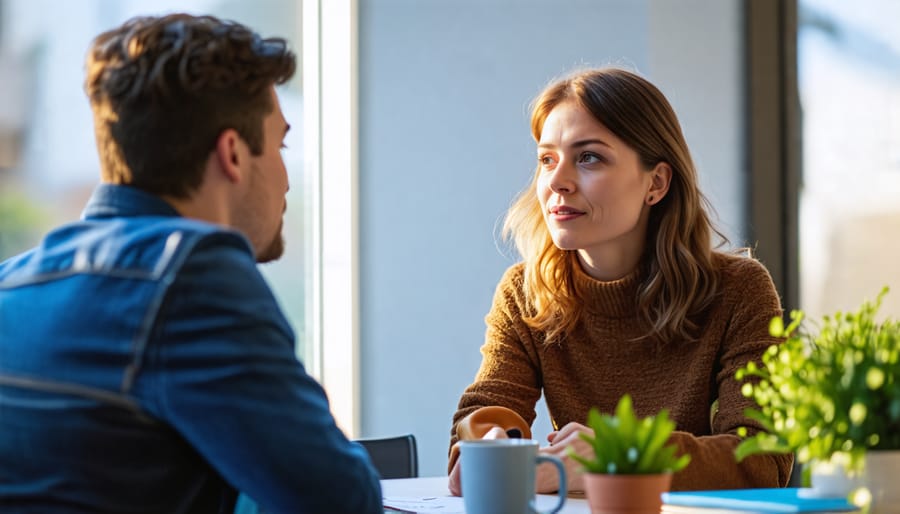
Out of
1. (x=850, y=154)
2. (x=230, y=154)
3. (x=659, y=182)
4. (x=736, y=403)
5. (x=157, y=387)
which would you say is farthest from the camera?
(x=850, y=154)

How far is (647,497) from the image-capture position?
112 cm

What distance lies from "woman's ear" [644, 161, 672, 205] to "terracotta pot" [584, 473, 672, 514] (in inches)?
47.5

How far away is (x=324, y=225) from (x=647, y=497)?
106 inches

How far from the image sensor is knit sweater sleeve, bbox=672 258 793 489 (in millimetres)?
1768

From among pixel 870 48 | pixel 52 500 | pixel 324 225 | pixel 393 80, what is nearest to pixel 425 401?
pixel 324 225

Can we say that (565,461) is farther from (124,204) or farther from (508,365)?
(124,204)

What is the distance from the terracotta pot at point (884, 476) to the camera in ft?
3.81

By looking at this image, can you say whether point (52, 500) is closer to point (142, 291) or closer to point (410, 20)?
point (142, 291)

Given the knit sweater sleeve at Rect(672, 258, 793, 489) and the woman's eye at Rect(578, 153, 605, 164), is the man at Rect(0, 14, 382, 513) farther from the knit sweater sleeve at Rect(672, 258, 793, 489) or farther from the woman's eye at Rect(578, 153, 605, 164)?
the woman's eye at Rect(578, 153, 605, 164)

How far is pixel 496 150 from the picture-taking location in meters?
3.80

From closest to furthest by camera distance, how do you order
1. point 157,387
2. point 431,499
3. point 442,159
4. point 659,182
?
point 157,387, point 431,499, point 659,182, point 442,159

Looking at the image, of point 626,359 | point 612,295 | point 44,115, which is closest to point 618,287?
point 612,295

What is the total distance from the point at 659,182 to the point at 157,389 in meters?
1.44

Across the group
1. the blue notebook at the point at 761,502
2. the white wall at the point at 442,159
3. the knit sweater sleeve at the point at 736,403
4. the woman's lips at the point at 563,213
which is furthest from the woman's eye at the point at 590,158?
the white wall at the point at 442,159
